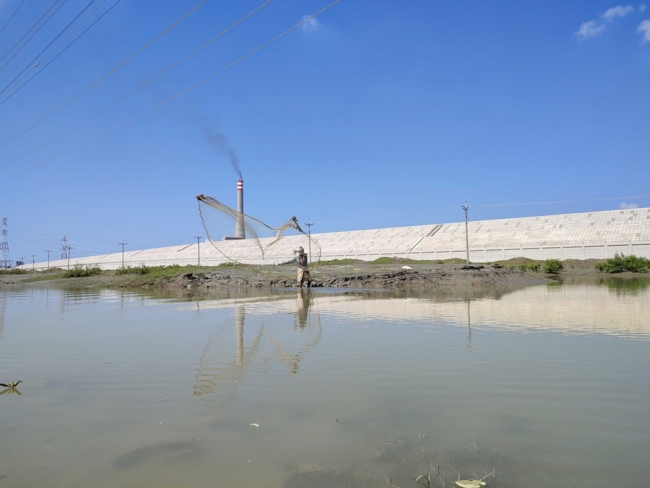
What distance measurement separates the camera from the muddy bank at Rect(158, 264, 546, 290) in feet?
82.4

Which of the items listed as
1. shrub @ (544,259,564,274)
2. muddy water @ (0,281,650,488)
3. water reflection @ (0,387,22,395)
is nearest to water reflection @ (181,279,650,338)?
muddy water @ (0,281,650,488)

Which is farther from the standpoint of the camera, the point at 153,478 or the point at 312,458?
the point at 312,458

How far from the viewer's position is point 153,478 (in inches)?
128

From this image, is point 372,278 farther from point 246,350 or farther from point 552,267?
point 552,267

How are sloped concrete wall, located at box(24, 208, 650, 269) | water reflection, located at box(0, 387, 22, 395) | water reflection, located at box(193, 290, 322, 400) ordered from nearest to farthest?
water reflection, located at box(0, 387, 22, 395) < water reflection, located at box(193, 290, 322, 400) < sloped concrete wall, located at box(24, 208, 650, 269)

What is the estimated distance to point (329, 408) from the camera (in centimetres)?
452

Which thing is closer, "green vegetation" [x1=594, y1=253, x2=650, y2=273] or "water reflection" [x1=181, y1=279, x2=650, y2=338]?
"water reflection" [x1=181, y1=279, x2=650, y2=338]

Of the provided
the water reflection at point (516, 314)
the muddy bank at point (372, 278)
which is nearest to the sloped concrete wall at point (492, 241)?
the muddy bank at point (372, 278)

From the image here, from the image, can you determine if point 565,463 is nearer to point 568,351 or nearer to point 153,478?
point 153,478

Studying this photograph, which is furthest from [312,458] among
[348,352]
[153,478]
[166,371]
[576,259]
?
[576,259]

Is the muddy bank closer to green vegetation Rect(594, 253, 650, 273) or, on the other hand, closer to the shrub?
the shrub

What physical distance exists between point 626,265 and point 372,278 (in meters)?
23.7

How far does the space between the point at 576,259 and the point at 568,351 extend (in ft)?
135

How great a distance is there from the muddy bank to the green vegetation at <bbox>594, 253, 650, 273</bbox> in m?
12.5
